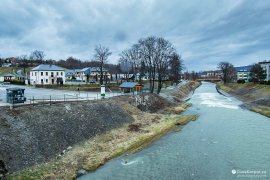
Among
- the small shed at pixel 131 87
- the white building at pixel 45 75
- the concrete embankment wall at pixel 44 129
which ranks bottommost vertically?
the concrete embankment wall at pixel 44 129

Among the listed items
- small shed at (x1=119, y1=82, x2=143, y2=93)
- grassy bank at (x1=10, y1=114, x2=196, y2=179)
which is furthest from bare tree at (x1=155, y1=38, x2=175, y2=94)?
grassy bank at (x1=10, y1=114, x2=196, y2=179)

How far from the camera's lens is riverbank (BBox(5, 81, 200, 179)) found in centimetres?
2057

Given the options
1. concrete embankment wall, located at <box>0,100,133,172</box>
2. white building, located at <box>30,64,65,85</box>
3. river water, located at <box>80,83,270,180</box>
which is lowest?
river water, located at <box>80,83,270,180</box>

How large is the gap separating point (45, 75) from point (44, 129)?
63.8 meters

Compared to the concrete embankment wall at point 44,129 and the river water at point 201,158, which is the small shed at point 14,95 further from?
the river water at point 201,158

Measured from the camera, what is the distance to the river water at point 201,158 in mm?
20859

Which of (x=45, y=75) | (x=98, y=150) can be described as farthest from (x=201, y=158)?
(x=45, y=75)

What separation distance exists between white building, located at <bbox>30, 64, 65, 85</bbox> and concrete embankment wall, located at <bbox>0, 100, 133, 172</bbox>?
53.5 m

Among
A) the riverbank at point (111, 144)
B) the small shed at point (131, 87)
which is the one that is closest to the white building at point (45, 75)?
the small shed at point (131, 87)

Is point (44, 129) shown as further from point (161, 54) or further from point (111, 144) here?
point (161, 54)

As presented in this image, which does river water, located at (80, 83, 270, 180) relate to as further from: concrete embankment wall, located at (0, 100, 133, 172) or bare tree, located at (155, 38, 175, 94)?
bare tree, located at (155, 38, 175, 94)

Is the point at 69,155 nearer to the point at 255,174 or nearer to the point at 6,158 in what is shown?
the point at 6,158

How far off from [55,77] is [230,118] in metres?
61.4

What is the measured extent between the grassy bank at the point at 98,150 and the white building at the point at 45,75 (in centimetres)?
5585
